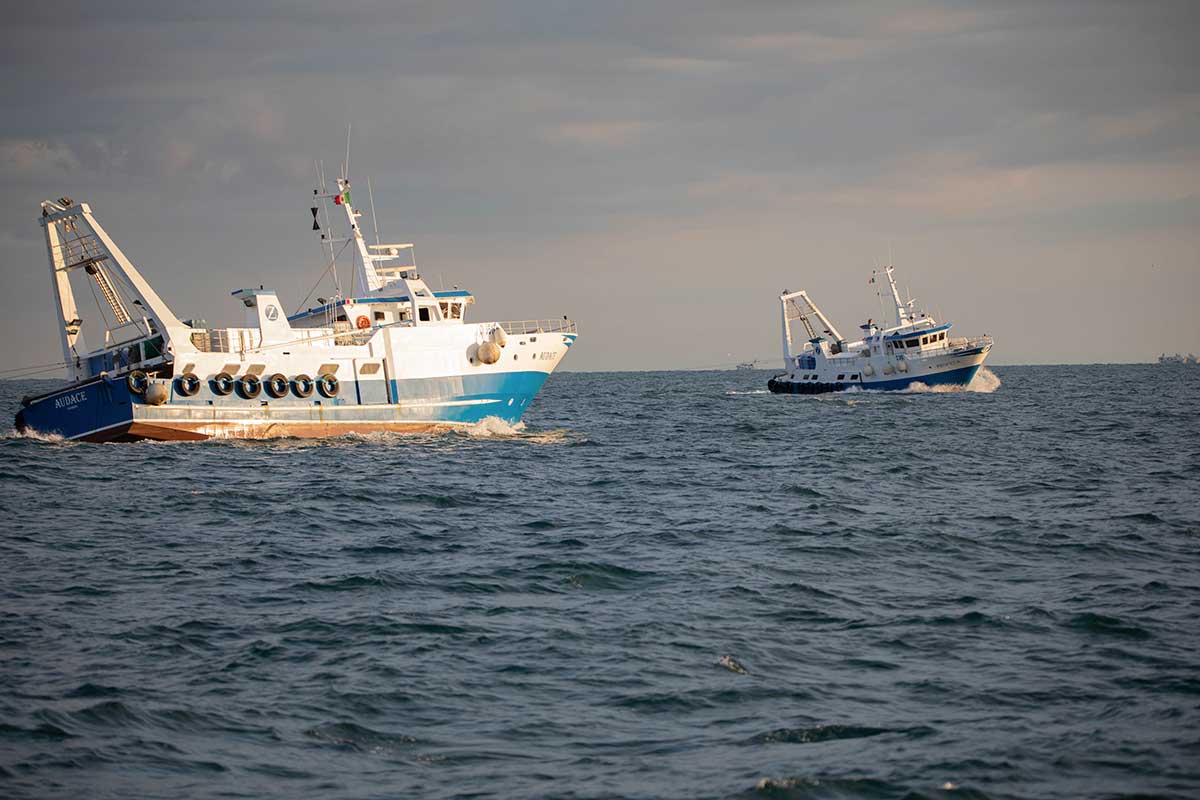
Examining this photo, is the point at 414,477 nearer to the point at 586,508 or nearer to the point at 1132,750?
the point at 586,508

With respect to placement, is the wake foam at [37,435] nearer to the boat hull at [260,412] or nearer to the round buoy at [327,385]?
the boat hull at [260,412]

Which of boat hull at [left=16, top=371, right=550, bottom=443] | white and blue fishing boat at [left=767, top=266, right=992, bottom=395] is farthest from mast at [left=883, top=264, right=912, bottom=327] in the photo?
boat hull at [left=16, top=371, right=550, bottom=443]

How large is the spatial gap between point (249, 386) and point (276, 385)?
3.73 ft

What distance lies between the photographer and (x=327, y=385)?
158ft

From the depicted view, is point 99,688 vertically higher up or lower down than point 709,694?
higher up

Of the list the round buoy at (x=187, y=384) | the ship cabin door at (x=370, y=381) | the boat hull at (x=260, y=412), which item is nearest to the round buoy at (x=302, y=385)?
the boat hull at (x=260, y=412)

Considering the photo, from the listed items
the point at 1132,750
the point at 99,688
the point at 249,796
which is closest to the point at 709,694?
the point at 1132,750

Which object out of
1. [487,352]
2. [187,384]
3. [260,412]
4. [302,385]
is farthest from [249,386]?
[487,352]

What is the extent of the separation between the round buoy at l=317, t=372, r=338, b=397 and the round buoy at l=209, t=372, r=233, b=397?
3.81 metres

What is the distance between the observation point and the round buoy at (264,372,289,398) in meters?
47.1

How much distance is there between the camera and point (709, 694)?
13.4 m

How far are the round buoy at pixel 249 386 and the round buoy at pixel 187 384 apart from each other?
71.5 inches

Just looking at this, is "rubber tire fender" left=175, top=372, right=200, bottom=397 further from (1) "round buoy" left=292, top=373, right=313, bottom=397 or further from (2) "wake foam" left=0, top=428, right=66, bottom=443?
(2) "wake foam" left=0, top=428, right=66, bottom=443

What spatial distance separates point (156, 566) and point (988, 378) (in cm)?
10845
